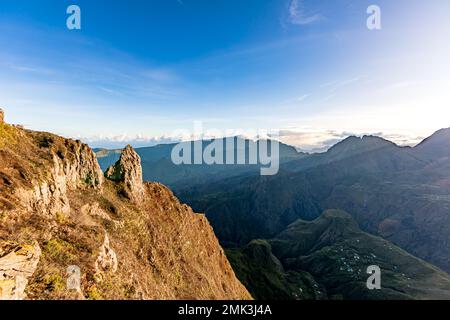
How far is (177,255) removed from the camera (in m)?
50.7

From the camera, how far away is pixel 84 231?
29.1 metres

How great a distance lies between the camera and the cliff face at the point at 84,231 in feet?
65.0

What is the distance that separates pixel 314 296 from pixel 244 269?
42.6 metres

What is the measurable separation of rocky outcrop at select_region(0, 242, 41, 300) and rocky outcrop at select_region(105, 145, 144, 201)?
30.7 meters

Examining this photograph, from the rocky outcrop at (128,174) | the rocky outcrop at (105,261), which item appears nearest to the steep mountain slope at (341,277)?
the rocky outcrop at (128,174)

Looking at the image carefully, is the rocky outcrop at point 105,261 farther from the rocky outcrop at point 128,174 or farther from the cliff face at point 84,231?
the rocky outcrop at point 128,174

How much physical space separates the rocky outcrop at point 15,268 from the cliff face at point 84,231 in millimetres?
57

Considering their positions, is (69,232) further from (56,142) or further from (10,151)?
(56,142)

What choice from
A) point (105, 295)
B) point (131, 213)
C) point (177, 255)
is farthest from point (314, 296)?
point (105, 295)

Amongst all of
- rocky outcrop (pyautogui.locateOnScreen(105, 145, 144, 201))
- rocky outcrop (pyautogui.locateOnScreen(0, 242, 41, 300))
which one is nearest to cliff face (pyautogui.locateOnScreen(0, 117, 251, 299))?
rocky outcrop (pyautogui.locateOnScreen(0, 242, 41, 300))

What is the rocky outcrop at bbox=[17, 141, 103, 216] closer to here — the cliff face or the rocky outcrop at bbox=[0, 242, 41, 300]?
the cliff face

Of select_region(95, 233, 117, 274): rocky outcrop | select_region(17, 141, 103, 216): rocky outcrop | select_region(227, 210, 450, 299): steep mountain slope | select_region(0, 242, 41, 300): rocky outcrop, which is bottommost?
select_region(227, 210, 450, 299): steep mountain slope

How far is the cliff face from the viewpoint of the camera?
19.8 meters
